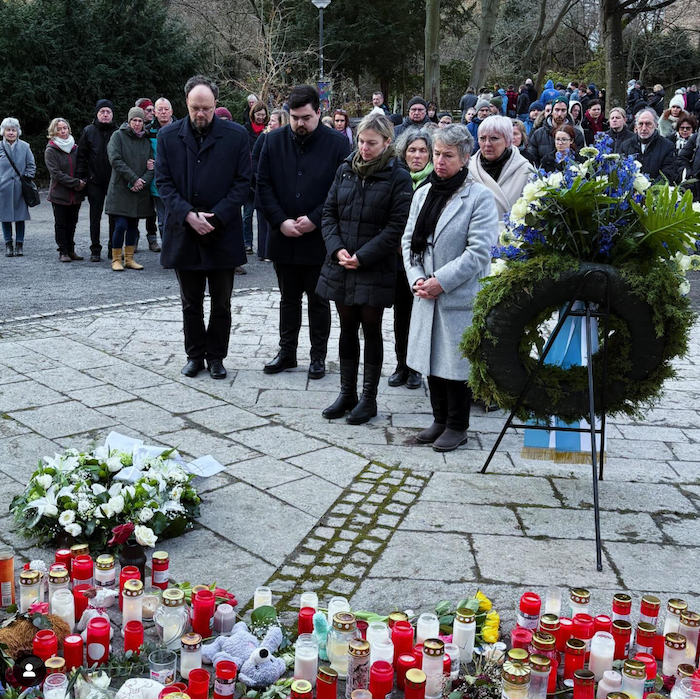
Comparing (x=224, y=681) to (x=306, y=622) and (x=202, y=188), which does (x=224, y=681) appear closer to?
(x=306, y=622)

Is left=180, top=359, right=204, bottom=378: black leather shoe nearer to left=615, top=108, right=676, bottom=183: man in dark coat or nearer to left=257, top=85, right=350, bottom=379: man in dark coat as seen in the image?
left=257, top=85, right=350, bottom=379: man in dark coat

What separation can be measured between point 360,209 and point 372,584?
2643 mm

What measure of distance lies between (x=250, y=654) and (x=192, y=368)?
3855 millimetres

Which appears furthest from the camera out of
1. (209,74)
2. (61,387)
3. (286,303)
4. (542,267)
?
(209,74)

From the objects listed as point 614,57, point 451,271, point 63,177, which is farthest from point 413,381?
point 614,57

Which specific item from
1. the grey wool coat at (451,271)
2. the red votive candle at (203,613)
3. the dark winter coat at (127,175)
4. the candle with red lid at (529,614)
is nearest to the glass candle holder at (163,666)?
the red votive candle at (203,613)

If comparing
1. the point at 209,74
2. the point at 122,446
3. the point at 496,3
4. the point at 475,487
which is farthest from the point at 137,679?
the point at 496,3

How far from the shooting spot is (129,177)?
1044 centimetres

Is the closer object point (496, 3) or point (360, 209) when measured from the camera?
point (360, 209)

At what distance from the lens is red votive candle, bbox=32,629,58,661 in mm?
2934

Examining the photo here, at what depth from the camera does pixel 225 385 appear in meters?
6.51

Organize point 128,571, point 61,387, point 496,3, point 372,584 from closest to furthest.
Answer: point 128,571 → point 372,584 → point 61,387 → point 496,3

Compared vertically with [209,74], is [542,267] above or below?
below

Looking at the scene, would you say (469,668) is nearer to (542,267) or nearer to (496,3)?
(542,267)
